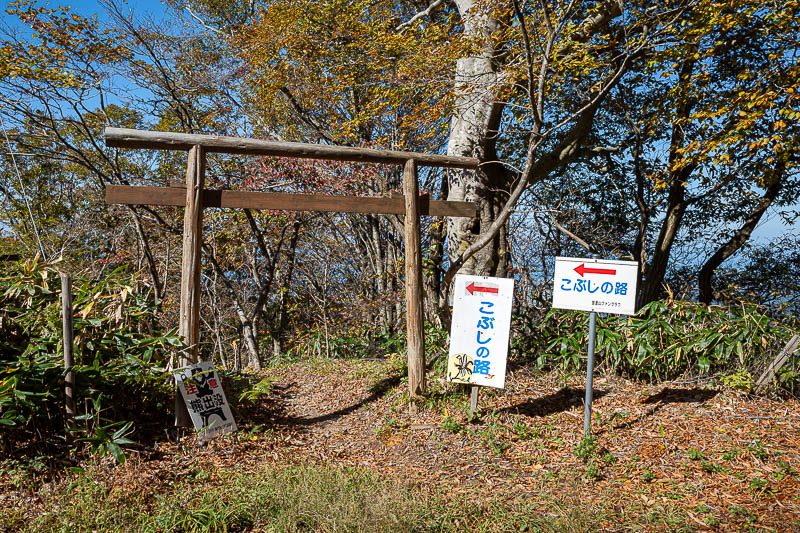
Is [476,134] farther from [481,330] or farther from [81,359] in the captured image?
[81,359]

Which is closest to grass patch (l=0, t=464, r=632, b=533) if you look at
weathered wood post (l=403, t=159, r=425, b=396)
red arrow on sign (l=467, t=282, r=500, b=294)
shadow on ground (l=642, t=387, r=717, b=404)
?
weathered wood post (l=403, t=159, r=425, b=396)

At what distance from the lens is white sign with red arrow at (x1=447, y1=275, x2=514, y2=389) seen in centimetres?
500

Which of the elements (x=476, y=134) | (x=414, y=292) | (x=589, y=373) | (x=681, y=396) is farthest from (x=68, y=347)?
(x=681, y=396)

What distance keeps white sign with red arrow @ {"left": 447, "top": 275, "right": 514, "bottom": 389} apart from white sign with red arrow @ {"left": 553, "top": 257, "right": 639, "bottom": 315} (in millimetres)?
567

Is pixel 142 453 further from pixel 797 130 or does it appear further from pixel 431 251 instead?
pixel 797 130

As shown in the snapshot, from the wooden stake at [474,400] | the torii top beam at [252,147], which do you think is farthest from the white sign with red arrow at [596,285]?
the torii top beam at [252,147]

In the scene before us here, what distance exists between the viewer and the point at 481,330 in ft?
16.6

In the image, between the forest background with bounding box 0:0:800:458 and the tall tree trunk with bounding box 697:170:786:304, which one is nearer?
the forest background with bounding box 0:0:800:458

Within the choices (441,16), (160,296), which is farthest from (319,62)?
(160,296)

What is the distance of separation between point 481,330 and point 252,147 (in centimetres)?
274

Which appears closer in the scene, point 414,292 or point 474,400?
point 474,400

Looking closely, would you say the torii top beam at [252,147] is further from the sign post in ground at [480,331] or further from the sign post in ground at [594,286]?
the sign post in ground at [594,286]

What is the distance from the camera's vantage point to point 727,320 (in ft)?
18.8

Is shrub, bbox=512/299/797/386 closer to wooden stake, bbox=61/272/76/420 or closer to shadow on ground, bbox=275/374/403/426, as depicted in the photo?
shadow on ground, bbox=275/374/403/426
